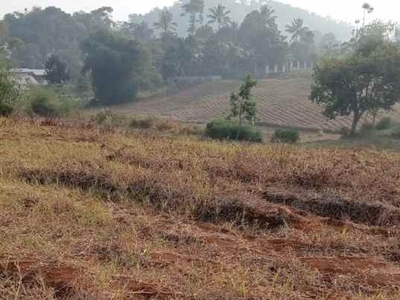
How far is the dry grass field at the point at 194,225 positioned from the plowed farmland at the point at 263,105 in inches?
1136

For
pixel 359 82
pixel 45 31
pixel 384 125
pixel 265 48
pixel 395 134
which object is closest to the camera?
pixel 395 134

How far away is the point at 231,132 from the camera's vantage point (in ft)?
73.6

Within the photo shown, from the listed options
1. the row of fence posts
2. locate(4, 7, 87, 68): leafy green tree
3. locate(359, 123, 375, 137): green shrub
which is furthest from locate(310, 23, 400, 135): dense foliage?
locate(4, 7, 87, 68): leafy green tree

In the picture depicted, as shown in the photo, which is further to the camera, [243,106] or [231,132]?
[243,106]

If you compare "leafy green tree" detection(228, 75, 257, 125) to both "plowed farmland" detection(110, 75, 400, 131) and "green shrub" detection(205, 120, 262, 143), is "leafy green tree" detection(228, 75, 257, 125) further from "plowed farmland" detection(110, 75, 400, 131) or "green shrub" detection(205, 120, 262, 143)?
"plowed farmland" detection(110, 75, 400, 131)

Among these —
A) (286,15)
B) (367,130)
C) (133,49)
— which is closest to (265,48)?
(133,49)

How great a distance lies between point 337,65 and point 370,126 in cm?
433

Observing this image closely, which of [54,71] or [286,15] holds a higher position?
[286,15]

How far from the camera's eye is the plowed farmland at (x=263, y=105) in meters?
38.7

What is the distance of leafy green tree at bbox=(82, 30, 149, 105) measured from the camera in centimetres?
4781

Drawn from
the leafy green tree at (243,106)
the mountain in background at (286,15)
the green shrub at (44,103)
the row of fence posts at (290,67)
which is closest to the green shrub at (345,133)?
the leafy green tree at (243,106)

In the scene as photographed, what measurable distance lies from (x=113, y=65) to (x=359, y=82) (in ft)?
83.7

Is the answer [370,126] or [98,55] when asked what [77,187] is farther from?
[98,55]

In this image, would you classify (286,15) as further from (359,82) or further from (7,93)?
(7,93)
